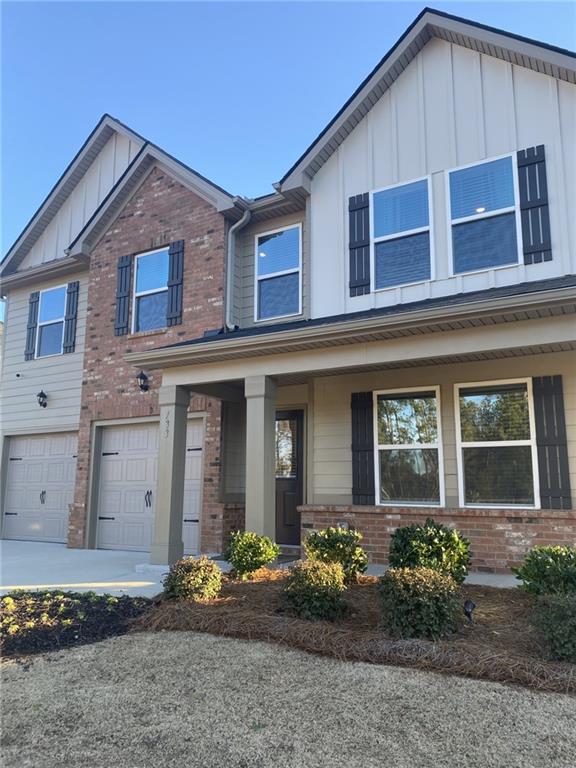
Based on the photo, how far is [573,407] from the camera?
6590 mm

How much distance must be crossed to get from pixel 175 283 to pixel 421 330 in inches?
206

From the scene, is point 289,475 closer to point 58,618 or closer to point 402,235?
point 402,235

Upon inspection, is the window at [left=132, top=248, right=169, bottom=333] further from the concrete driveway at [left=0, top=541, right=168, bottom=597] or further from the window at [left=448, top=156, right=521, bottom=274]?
the window at [left=448, top=156, right=521, bottom=274]

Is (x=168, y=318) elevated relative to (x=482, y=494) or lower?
elevated

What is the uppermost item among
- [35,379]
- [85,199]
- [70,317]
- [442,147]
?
[85,199]

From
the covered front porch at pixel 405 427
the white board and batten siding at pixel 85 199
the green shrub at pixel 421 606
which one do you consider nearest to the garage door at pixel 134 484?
the covered front porch at pixel 405 427

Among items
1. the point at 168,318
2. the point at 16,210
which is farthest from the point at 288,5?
the point at 16,210

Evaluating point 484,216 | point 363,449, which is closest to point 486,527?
point 363,449

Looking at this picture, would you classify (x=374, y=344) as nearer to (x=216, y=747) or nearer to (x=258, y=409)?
(x=258, y=409)

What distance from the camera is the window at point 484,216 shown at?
721 centimetres

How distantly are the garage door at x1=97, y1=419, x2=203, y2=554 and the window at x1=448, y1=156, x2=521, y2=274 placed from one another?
16.4 feet

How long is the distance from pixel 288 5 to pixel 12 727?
10397 mm

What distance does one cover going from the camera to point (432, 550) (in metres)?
5.32

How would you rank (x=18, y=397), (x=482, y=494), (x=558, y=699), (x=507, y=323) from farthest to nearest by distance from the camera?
(x=18, y=397) → (x=482, y=494) → (x=507, y=323) → (x=558, y=699)
